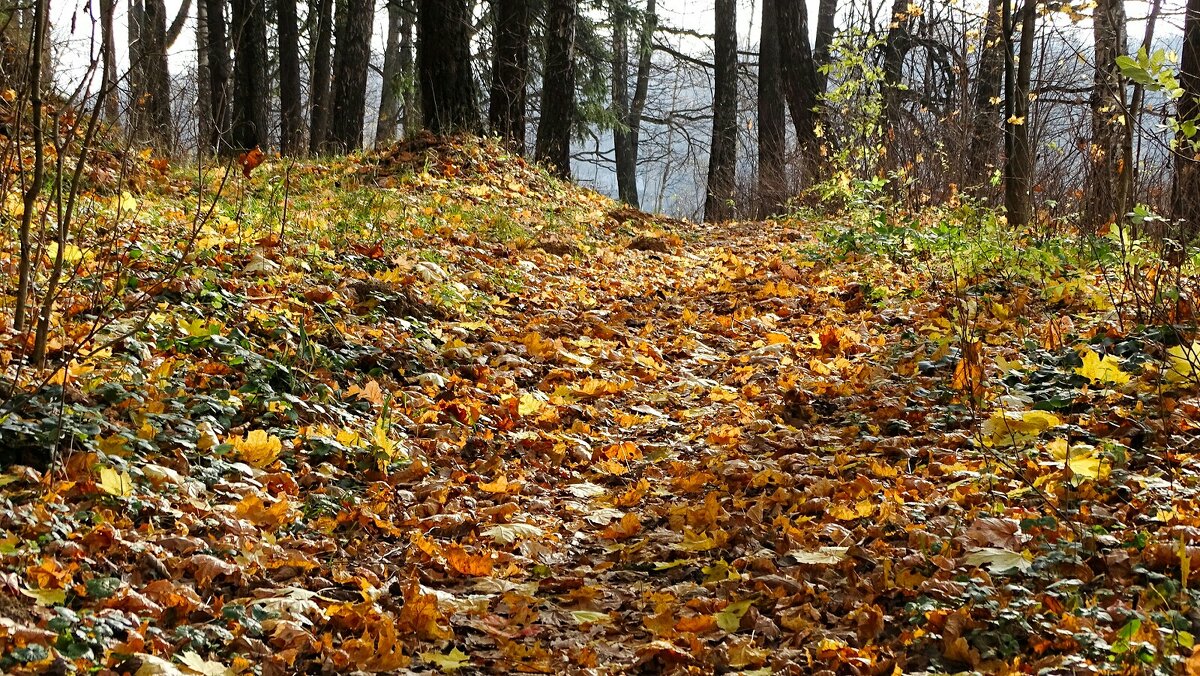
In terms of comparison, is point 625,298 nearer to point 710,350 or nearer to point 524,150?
point 710,350

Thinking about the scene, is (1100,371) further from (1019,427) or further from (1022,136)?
(1022,136)

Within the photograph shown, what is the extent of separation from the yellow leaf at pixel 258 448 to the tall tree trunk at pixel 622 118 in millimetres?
15337

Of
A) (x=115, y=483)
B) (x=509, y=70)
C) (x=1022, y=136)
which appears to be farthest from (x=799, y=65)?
(x=115, y=483)

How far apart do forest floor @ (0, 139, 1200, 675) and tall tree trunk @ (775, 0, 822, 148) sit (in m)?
7.68

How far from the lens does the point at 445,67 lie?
399 inches

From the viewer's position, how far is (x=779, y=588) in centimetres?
262

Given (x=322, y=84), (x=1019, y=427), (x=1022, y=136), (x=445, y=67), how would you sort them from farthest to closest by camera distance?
(x=322, y=84), (x=445, y=67), (x=1022, y=136), (x=1019, y=427)

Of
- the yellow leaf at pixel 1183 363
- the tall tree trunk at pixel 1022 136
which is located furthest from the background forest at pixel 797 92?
the yellow leaf at pixel 1183 363

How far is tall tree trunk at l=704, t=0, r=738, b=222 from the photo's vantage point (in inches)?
593

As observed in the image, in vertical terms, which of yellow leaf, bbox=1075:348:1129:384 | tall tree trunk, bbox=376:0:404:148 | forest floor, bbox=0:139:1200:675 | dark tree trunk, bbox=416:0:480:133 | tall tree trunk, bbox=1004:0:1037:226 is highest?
tall tree trunk, bbox=376:0:404:148

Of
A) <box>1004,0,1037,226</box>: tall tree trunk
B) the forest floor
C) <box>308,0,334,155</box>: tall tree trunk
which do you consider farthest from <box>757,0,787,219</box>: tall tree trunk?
the forest floor

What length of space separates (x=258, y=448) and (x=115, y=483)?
0.61m

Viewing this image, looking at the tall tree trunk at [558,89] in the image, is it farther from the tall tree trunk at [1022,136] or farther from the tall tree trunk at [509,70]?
the tall tree trunk at [1022,136]

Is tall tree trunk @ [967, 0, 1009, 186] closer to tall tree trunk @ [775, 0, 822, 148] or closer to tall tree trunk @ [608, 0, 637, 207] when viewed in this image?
tall tree trunk @ [775, 0, 822, 148]
